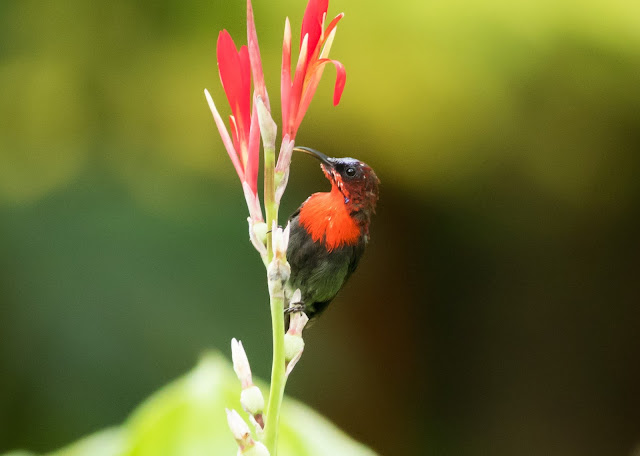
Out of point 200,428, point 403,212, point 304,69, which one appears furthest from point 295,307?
point 403,212

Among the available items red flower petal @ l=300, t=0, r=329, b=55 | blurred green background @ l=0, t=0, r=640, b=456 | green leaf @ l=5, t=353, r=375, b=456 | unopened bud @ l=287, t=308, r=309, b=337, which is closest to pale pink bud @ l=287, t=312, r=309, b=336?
unopened bud @ l=287, t=308, r=309, b=337

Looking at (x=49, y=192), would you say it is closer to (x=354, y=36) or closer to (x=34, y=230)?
(x=34, y=230)

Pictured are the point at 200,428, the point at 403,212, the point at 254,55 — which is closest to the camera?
the point at 254,55

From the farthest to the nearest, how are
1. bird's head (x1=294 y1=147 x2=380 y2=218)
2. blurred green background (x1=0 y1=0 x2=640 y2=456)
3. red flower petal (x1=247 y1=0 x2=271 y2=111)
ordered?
blurred green background (x1=0 y1=0 x2=640 y2=456) → bird's head (x1=294 y1=147 x2=380 y2=218) → red flower petal (x1=247 y1=0 x2=271 y2=111)

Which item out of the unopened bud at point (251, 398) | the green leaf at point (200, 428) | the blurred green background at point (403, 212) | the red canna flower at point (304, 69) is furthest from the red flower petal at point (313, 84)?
the blurred green background at point (403, 212)

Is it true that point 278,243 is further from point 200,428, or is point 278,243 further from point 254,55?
point 200,428

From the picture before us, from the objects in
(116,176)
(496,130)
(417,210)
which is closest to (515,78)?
(496,130)

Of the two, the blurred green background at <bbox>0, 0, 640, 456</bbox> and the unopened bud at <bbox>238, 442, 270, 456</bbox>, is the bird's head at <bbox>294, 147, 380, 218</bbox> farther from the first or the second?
the blurred green background at <bbox>0, 0, 640, 456</bbox>
